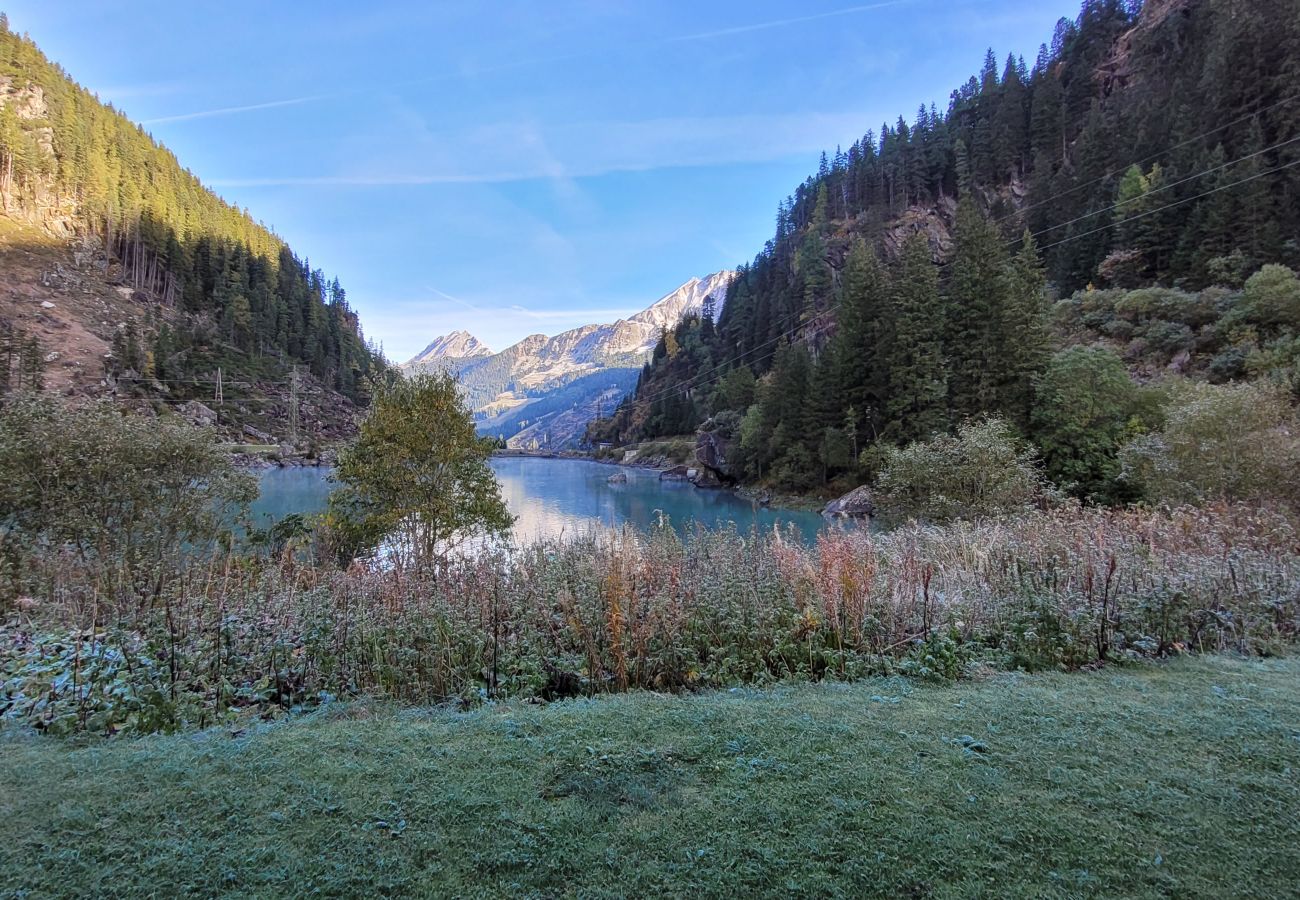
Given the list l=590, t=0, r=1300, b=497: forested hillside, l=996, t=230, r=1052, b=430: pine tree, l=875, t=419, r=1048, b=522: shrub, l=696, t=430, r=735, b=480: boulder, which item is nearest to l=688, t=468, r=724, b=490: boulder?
l=696, t=430, r=735, b=480: boulder

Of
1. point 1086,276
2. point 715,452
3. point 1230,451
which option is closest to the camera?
point 1230,451

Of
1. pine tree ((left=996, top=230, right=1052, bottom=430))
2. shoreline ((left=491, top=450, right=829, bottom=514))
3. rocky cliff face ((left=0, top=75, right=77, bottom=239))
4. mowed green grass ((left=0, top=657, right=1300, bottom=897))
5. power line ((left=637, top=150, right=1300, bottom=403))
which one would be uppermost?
rocky cliff face ((left=0, top=75, right=77, bottom=239))

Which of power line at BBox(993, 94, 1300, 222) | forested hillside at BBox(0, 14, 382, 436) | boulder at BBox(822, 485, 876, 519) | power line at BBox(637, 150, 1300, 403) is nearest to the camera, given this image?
boulder at BBox(822, 485, 876, 519)

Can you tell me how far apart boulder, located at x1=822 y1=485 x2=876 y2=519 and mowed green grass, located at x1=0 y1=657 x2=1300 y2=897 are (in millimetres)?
25952

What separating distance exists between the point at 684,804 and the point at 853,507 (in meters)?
29.5

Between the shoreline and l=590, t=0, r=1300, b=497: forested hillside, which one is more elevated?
l=590, t=0, r=1300, b=497: forested hillside

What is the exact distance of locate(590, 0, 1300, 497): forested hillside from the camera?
25.6 meters

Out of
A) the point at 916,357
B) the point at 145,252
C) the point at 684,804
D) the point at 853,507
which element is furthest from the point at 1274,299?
the point at 145,252

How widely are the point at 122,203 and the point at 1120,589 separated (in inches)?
4740

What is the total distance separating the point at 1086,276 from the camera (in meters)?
43.6

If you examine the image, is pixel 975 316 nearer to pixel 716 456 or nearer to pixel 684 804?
pixel 716 456

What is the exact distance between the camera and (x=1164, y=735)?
3262 mm

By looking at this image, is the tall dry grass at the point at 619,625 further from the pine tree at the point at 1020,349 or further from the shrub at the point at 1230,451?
the pine tree at the point at 1020,349

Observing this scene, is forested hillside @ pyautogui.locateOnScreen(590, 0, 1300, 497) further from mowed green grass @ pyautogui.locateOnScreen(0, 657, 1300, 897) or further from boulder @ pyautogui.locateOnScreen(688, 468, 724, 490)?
mowed green grass @ pyautogui.locateOnScreen(0, 657, 1300, 897)
